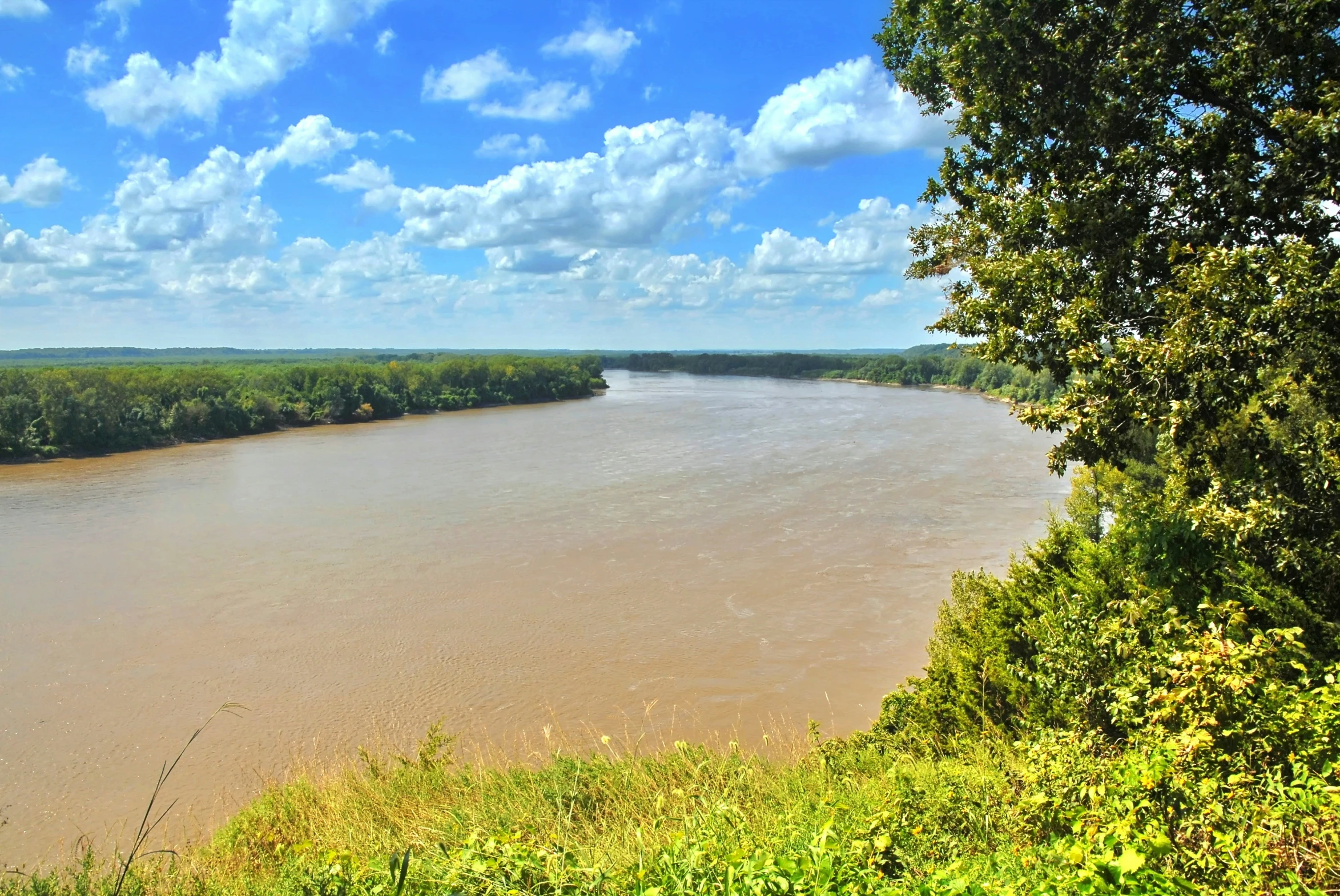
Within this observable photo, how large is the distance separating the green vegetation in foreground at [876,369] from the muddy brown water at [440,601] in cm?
3143

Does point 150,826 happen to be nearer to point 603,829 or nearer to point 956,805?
point 603,829

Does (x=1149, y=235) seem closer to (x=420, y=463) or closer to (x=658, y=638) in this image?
(x=658, y=638)

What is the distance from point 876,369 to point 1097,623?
92947 millimetres

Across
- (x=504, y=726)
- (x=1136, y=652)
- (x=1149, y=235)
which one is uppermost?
(x=1149, y=235)

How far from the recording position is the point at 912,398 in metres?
68.8

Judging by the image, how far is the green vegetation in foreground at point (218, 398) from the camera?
113 ft

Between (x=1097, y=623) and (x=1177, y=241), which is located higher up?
(x=1177, y=241)

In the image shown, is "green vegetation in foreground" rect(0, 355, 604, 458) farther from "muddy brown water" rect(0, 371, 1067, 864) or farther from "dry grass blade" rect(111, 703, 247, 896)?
"dry grass blade" rect(111, 703, 247, 896)

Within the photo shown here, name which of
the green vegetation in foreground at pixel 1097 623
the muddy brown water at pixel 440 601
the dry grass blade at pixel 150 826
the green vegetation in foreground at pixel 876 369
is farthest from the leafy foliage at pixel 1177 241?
the green vegetation in foreground at pixel 876 369

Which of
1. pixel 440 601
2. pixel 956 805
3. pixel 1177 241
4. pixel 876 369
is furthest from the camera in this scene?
pixel 876 369

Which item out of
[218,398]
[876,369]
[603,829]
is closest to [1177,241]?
[603,829]

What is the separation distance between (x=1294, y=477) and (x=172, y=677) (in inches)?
547

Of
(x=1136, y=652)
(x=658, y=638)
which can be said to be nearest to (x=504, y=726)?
(x=658, y=638)

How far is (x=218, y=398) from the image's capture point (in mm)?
43219
